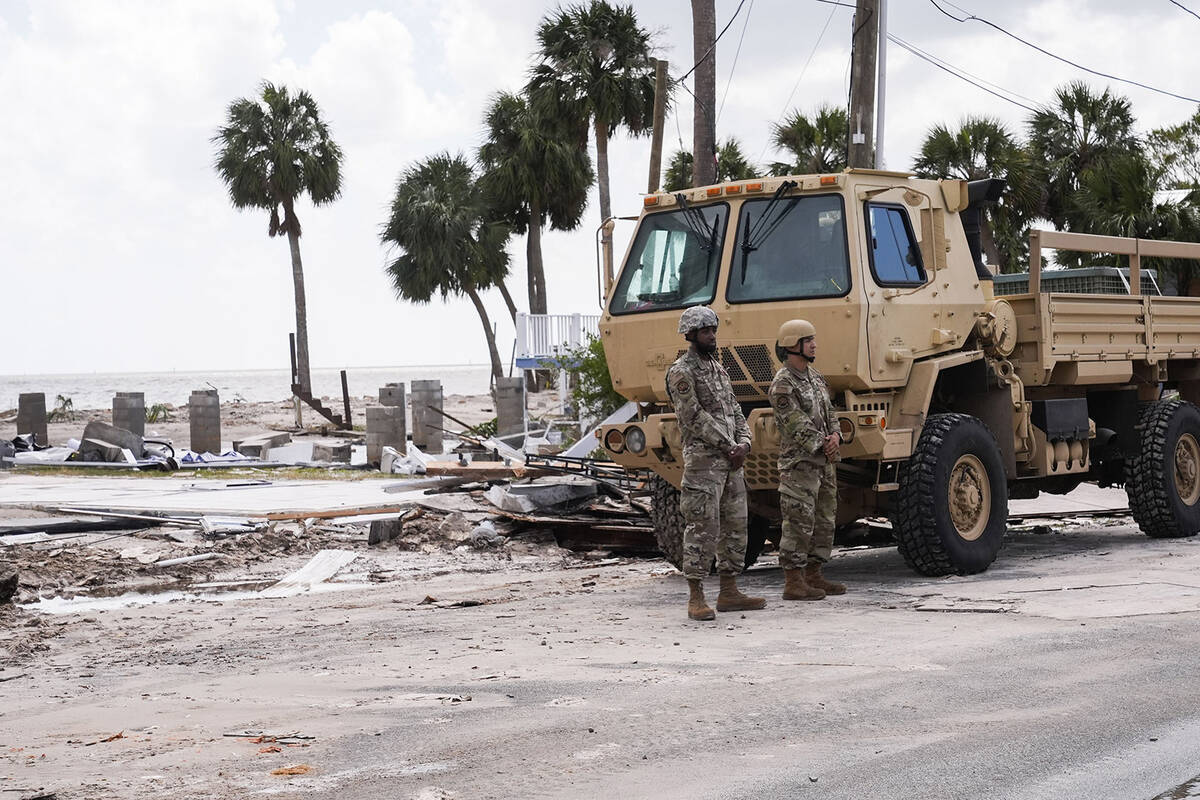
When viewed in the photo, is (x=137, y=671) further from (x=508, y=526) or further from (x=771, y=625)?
(x=508, y=526)

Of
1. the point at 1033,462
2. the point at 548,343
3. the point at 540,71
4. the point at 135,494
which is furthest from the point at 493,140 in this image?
the point at 1033,462

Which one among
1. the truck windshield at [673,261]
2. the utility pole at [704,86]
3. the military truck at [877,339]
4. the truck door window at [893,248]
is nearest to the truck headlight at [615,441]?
the military truck at [877,339]

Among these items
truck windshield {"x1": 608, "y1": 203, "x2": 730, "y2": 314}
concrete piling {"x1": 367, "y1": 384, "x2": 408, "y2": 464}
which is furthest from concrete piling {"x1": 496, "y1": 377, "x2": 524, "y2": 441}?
truck windshield {"x1": 608, "y1": 203, "x2": 730, "y2": 314}

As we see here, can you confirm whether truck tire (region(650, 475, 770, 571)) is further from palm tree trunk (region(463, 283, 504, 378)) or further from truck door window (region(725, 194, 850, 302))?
palm tree trunk (region(463, 283, 504, 378))

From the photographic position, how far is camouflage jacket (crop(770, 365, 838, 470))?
9086mm

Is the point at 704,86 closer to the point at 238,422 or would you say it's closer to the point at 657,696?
the point at 657,696

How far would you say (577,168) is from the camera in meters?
50.8

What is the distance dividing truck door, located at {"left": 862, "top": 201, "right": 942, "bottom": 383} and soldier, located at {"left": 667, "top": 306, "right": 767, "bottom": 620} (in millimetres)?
1359

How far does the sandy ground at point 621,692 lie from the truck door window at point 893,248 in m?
2.14

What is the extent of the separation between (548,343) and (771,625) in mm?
25414

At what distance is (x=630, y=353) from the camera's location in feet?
33.6

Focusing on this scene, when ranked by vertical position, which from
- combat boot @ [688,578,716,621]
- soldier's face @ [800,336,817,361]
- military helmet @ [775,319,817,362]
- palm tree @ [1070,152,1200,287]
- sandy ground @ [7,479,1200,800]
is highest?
palm tree @ [1070,152,1200,287]

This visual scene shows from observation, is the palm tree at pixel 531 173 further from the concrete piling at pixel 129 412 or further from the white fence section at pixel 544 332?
the concrete piling at pixel 129 412

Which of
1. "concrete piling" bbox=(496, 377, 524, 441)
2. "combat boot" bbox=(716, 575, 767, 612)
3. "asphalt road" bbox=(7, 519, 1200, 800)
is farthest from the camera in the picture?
"concrete piling" bbox=(496, 377, 524, 441)
